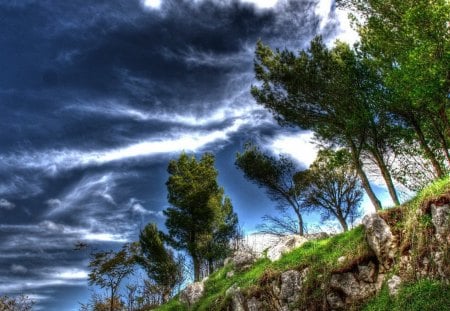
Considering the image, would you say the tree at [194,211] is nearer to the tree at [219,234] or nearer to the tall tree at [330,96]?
the tree at [219,234]

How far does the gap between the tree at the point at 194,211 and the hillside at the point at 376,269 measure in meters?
18.4

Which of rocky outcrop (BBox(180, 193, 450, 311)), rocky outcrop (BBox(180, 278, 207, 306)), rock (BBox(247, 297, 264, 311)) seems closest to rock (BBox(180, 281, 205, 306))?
rocky outcrop (BBox(180, 278, 207, 306))

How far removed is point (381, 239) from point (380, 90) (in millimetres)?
13656

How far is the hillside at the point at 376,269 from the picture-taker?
9.49 metres

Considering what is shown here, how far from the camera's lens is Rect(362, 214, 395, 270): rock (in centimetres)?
1106

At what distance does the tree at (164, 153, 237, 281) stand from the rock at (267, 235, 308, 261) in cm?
1507

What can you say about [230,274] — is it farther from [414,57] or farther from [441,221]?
[414,57]

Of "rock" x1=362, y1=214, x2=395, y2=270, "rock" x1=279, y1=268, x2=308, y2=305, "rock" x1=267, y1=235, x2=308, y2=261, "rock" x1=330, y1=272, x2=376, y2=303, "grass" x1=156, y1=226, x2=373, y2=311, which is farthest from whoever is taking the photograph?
"rock" x1=267, y1=235, x2=308, y2=261

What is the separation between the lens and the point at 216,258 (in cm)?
3409

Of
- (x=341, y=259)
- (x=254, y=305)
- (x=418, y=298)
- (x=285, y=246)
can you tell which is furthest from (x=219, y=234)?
(x=418, y=298)

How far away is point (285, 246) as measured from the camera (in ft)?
60.8

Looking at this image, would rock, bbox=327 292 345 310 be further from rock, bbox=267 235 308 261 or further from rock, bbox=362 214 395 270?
rock, bbox=267 235 308 261

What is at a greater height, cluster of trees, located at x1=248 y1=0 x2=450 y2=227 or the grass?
cluster of trees, located at x1=248 y1=0 x2=450 y2=227

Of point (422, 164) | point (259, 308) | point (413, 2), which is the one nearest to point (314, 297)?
point (259, 308)
